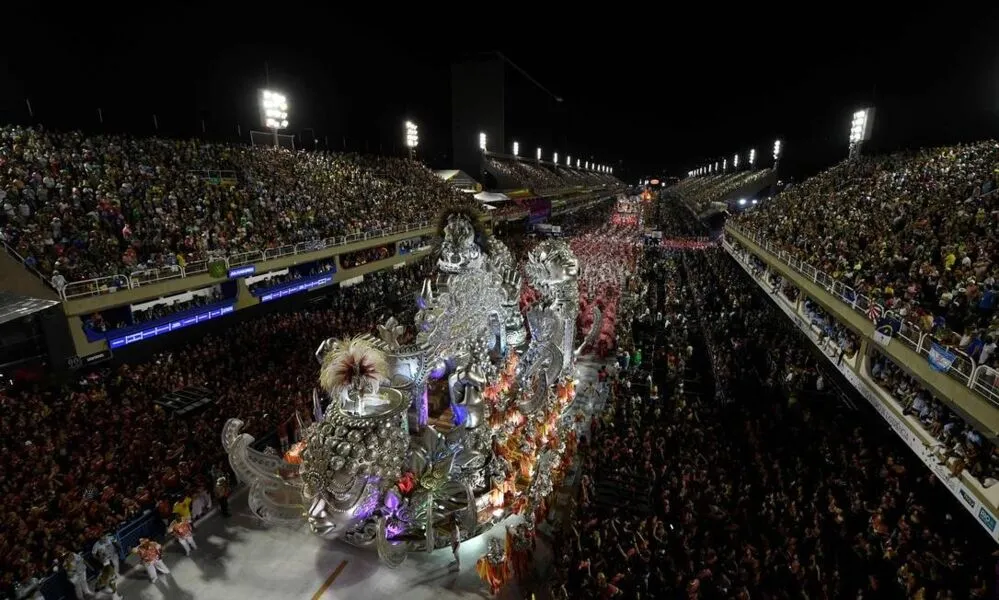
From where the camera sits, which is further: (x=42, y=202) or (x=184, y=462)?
(x=42, y=202)

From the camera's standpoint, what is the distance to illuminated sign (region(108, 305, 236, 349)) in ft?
48.6

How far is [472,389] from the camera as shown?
10336mm

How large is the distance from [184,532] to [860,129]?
158ft

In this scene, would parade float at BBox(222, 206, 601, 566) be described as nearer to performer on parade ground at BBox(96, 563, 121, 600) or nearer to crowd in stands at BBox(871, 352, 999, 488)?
performer on parade ground at BBox(96, 563, 121, 600)

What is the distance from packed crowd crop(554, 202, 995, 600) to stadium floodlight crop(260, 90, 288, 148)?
27.8 meters

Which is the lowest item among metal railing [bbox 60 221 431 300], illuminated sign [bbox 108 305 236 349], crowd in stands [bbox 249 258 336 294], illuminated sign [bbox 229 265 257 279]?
illuminated sign [bbox 108 305 236 349]

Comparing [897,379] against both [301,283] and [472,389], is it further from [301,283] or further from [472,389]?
[301,283]

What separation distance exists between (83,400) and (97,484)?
372cm

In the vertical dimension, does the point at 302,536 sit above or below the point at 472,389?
below

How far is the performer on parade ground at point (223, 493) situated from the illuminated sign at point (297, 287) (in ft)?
38.2

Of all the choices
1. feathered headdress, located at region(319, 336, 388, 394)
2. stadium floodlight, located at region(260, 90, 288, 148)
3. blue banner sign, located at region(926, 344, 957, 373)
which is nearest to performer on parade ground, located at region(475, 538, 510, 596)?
feathered headdress, located at region(319, 336, 388, 394)

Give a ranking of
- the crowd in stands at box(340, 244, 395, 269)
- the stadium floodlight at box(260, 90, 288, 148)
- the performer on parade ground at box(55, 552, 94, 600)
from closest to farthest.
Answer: the performer on parade ground at box(55, 552, 94, 600)
the crowd in stands at box(340, 244, 395, 269)
the stadium floodlight at box(260, 90, 288, 148)

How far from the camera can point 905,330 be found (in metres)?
9.58

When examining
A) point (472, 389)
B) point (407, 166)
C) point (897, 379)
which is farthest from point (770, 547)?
point (407, 166)
